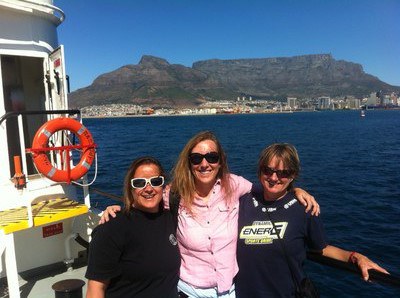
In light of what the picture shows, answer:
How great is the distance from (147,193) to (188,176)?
0.39 meters

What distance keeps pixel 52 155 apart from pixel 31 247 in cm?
149

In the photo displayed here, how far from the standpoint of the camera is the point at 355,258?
2.23 m

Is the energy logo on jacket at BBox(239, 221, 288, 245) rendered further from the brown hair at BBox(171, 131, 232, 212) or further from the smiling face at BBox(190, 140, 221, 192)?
the smiling face at BBox(190, 140, 221, 192)

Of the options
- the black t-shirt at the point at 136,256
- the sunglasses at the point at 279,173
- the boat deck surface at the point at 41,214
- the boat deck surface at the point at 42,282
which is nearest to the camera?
the black t-shirt at the point at 136,256

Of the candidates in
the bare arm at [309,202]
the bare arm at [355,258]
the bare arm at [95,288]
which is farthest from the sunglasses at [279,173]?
the bare arm at [95,288]

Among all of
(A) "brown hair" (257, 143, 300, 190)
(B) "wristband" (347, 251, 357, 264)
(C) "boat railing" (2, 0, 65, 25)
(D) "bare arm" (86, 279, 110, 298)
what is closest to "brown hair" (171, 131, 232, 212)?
(A) "brown hair" (257, 143, 300, 190)

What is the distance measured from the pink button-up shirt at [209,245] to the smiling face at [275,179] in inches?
13.6

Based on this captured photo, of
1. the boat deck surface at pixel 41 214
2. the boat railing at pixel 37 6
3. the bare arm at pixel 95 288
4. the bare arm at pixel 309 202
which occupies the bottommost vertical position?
the boat deck surface at pixel 41 214

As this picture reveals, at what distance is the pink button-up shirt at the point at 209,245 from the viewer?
7.92 feet

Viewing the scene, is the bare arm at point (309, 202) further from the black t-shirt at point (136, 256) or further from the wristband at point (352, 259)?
the black t-shirt at point (136, 256)

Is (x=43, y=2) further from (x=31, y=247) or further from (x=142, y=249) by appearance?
(x=142, y=249)

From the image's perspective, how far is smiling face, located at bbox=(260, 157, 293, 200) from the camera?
2.34 m

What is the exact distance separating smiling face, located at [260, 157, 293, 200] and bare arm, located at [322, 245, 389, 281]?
522 mm

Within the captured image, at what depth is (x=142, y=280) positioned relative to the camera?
85.4 inches
